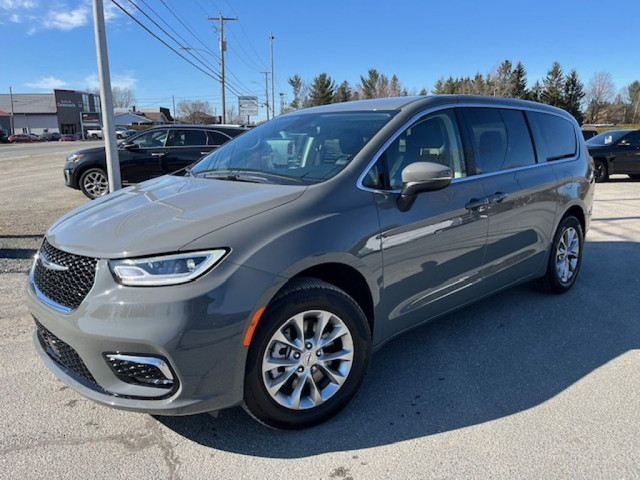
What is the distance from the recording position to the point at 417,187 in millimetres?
2949

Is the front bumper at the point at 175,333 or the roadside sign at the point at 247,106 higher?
the roadside sign at the point at 247,106

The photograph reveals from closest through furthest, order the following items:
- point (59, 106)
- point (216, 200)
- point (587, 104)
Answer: point (216, 200) < point (587, 104) < point (59, 106)

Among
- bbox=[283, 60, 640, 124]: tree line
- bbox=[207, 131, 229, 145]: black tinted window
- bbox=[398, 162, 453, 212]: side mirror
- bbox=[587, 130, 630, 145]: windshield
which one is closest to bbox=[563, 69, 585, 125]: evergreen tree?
bbox=[283, 60, 640, 124]: tree line

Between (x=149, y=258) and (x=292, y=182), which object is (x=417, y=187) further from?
(x=149, y=258)

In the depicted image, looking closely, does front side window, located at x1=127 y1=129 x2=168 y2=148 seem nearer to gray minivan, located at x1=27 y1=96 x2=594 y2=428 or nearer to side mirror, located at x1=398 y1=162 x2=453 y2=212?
gray minivan, located at x1=27 y1=96 x2=594 y2=428

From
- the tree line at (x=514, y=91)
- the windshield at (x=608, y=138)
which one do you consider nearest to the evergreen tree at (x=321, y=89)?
the tree line at (x=514, y=91)

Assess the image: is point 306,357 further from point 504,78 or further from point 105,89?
point 504,78

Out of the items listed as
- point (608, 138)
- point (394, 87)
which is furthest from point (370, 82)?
point (608, 138)

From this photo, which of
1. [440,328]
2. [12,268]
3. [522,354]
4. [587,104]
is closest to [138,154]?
[12,268]

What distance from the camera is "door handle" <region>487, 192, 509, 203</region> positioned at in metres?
3.65

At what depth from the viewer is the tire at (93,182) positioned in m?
10.6

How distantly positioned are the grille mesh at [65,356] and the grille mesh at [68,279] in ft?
0.72

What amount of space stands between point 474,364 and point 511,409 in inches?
22.3

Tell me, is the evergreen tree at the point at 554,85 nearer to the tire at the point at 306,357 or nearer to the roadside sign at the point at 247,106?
the roadside sign at the point at 247,106
